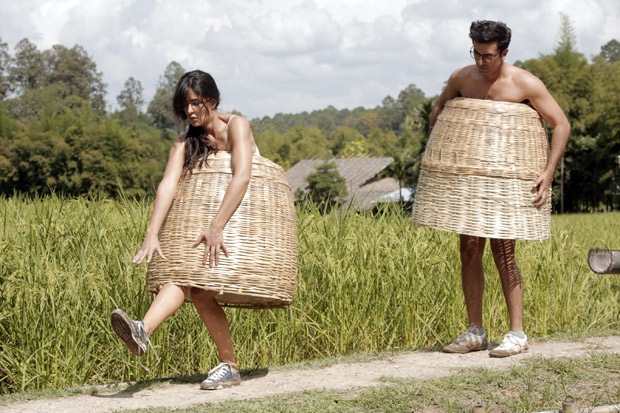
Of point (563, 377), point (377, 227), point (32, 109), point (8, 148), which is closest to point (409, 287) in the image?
point (377, 227)

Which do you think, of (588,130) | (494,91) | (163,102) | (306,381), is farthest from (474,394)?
(163,102)

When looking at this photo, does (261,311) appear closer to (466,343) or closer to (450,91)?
(466,343)

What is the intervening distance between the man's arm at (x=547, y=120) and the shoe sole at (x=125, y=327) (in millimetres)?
2361

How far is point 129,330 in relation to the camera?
3.29 m

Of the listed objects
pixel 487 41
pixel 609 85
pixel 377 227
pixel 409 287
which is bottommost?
pixel 409 287

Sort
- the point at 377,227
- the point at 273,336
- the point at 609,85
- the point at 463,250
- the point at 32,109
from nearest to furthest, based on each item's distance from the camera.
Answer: the point at 463,250 < the point at 273,336 < the point at 377,227 < the point at 609,85 < the point at 32,109

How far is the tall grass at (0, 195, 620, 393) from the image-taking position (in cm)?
447

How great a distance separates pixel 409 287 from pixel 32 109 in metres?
72.5

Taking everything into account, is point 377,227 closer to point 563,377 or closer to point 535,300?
point 535,300

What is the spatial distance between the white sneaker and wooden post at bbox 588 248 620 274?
5.95 ft

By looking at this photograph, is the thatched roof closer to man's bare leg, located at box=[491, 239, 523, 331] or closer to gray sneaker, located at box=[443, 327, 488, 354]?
gray sneaker, located at box=[443, 327, 488, 354]

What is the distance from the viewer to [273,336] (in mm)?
5133

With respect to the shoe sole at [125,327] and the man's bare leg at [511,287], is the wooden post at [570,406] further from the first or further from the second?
the shoe sole at [125,327]

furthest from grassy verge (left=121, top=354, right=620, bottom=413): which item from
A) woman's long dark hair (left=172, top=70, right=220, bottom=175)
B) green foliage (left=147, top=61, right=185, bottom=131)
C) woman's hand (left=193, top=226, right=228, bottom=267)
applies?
green foliage (left=147, top=61, right=185, bottom=131)
